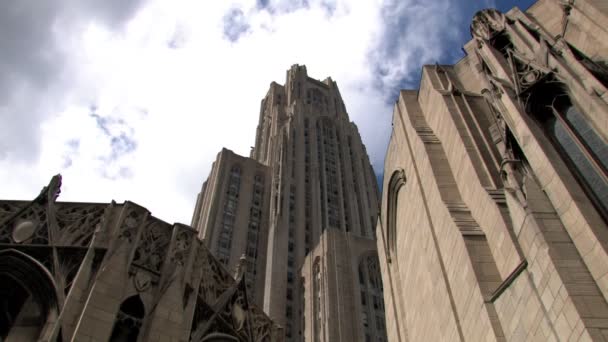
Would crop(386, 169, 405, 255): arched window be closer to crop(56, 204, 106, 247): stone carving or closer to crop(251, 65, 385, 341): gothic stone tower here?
crop(56, 204, 106, 247): stone carving

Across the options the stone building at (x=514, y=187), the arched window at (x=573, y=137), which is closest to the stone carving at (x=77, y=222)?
the stone building at (x=514, y=187)

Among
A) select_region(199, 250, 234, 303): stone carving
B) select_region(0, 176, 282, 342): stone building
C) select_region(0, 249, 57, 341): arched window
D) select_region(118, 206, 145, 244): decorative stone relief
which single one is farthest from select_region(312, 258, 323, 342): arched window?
select_region(0, 249, 57, 341): arched window

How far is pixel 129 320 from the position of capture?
12.8 m

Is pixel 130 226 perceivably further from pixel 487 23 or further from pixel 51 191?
pixel 487 23

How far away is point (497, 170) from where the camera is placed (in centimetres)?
1706

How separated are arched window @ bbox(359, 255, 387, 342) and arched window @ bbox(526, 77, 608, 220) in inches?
1959

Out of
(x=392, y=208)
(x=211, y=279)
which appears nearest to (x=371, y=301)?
(x=392, y=208)

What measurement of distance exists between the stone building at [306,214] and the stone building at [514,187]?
1606 inches

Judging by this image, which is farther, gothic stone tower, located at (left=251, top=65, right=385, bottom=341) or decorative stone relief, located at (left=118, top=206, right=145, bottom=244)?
gothic stone tower, located at (left=251, top=65, right=385, bottom=341)

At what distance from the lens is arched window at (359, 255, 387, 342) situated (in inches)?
2453

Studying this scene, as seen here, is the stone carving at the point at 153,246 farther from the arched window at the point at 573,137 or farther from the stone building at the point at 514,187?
the arched window at the point at 573,137

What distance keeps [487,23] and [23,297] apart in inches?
746

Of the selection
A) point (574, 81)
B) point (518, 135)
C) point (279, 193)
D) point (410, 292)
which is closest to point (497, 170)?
point (518, 135)

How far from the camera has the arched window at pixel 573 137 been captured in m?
13.3
